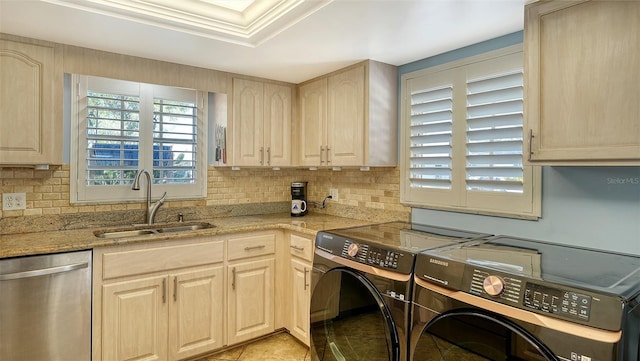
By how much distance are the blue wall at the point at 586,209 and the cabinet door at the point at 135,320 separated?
2129 millimetres

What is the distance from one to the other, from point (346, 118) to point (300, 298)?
4.53ft

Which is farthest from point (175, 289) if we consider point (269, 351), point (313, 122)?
point (313, 122)

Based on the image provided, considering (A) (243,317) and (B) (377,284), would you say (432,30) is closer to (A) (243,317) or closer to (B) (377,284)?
(B) (377,284)

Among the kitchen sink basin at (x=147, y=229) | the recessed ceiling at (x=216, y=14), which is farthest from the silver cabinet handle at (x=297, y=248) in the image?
the recessed ceiling at (x=216, y=14)

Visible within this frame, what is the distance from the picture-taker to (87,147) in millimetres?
2496

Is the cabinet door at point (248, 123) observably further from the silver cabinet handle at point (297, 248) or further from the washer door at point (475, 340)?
the washer door at point (475, 340)

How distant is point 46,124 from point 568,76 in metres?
2.84

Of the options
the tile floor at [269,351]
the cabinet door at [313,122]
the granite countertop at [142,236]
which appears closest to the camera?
the granite countertop at [142,236]

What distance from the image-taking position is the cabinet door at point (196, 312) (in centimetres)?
233

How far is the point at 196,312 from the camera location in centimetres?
241

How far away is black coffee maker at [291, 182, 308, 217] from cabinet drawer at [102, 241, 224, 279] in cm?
86

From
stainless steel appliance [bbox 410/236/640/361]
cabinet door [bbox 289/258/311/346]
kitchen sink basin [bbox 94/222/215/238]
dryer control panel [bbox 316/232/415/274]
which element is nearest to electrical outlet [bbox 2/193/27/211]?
kitchen sink basin [bbox 94/222/215/238]

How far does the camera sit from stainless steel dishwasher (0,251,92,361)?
5.97 feet

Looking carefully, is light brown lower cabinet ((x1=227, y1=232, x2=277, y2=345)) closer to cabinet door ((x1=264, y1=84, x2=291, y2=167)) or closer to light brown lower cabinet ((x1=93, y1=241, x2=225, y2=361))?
light brown lower cabinet ((x1=93, y1=241, x2=225, y2=361))
